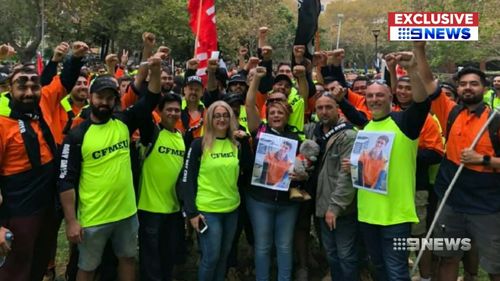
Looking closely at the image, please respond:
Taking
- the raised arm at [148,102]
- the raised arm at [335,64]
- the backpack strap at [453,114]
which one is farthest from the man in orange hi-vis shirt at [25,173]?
the raised arm at [335,64]

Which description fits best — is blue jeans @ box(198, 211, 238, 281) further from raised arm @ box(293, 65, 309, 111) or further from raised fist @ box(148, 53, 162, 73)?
raised arm @ box(293, 65, 309, 111)

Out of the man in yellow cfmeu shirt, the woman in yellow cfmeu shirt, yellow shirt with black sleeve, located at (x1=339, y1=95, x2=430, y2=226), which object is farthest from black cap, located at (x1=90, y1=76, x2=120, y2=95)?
yellow shirt with black sleeve, located at (x1=339, y1=95, x2=430, y2=226)

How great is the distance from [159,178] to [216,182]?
576mm

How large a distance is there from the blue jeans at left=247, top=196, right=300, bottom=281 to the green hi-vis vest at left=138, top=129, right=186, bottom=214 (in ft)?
2.72

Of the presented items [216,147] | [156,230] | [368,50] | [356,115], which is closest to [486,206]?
[356,115]

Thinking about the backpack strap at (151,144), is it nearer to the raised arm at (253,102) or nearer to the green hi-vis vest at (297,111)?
the raised arm at (253,102)

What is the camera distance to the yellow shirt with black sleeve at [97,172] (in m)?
4.04

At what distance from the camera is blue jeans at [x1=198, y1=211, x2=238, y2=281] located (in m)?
4.46

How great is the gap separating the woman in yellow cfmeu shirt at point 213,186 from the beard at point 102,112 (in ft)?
2.76

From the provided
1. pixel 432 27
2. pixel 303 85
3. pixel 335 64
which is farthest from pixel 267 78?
pixel 432 27

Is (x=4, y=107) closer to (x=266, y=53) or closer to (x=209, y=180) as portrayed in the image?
(x=209, y=180)

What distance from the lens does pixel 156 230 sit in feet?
15.2

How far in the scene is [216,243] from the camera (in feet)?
14.7

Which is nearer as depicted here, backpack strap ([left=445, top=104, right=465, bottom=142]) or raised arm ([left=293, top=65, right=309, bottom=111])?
backpack strap ([left=445, top=104, right=465, bottom=142])
